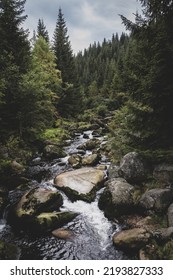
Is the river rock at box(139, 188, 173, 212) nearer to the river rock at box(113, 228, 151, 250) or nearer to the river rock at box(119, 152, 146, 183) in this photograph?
the river rock at box(119, 152, 146, 183)

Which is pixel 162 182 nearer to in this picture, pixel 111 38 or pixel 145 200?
pixel 145 200

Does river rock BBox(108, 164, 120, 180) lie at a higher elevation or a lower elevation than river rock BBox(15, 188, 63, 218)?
higher

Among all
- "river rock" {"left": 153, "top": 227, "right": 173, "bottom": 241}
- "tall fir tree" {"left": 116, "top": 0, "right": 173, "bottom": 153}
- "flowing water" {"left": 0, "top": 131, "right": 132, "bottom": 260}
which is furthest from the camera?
"tall fir tree" {"left": 116, "top": 0, "right": 173, "bottom": 153}

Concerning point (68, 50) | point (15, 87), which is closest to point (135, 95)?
point (15, 87)

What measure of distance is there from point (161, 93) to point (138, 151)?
2.62 meters

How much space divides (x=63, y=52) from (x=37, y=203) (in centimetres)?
2800

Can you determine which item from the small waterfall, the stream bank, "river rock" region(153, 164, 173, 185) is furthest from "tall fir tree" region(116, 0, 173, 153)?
the small waterfall

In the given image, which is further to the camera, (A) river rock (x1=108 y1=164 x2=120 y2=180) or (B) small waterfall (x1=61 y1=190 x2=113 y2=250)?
(A) river rock (x1=108 y1=164 x2=120 y2=180)

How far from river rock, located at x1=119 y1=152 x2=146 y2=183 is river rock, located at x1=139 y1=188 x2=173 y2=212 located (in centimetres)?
114

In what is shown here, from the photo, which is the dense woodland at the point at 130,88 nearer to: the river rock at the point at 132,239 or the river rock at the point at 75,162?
the river rock at the point at 75,162

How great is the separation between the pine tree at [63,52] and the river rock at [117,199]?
2464 cm

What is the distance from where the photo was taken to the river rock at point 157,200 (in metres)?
8.55

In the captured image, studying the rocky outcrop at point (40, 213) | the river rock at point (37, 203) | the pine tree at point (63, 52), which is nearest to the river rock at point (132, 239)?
the rocky outcrop at point (40, 213)

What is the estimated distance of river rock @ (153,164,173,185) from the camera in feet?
30.9
